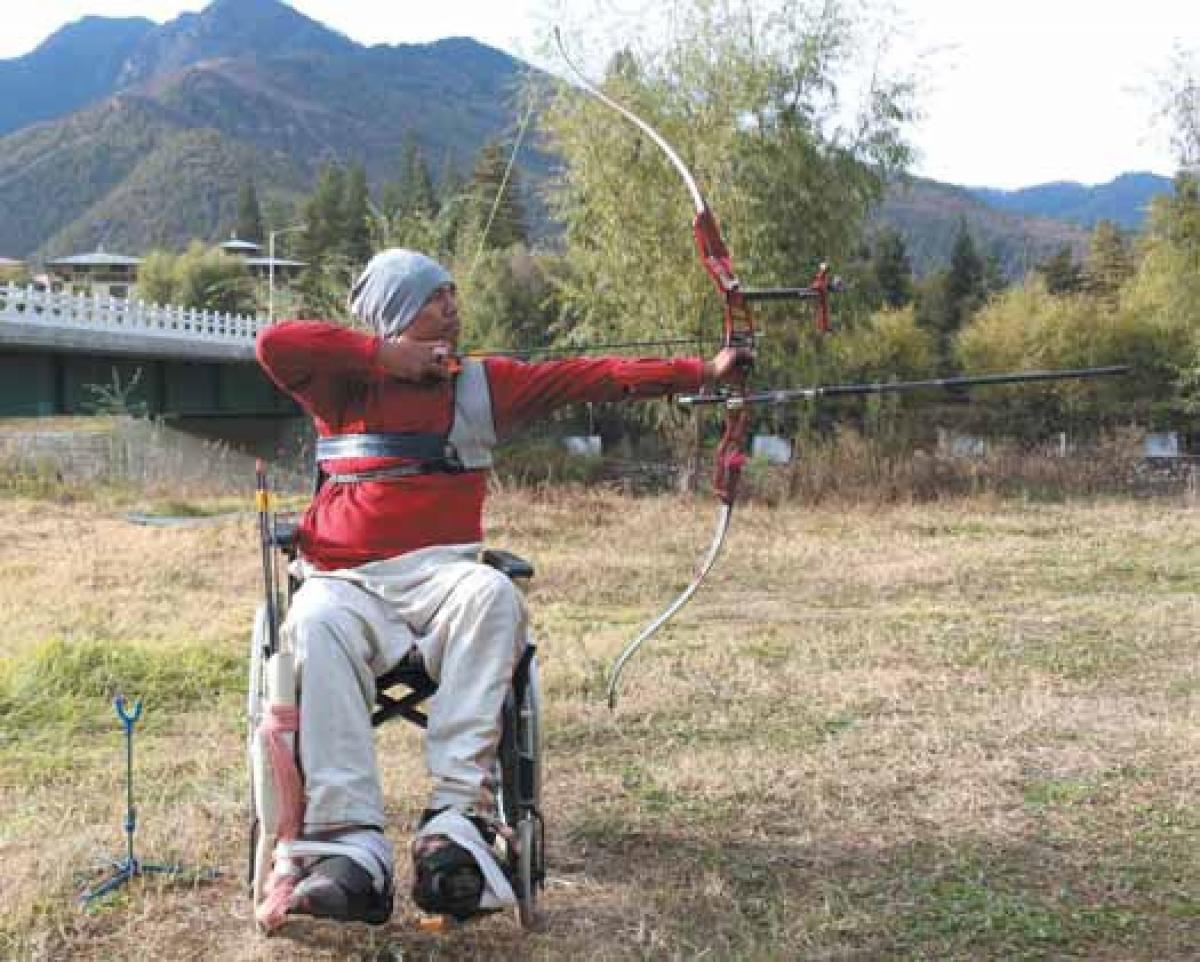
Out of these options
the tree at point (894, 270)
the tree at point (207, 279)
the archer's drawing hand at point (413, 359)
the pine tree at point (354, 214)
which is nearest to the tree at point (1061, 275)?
the tree at point (894, 270)

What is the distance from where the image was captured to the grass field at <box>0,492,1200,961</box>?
3.04 metres

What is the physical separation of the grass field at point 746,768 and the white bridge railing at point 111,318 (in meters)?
10.0

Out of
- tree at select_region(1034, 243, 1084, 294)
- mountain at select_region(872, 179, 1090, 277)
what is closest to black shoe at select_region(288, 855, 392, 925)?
tree at select_region(1034, 243, 1084, 294)

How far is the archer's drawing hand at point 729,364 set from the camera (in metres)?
3.36

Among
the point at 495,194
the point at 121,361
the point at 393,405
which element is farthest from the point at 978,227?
the point at 393,405

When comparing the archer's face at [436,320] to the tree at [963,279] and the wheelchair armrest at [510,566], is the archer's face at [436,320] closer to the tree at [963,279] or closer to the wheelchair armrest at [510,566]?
the wheelchair armrest at [510,566]

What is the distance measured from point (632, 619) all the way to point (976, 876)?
12.3 ft

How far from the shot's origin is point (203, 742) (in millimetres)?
4684

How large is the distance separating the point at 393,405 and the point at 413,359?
0.14m

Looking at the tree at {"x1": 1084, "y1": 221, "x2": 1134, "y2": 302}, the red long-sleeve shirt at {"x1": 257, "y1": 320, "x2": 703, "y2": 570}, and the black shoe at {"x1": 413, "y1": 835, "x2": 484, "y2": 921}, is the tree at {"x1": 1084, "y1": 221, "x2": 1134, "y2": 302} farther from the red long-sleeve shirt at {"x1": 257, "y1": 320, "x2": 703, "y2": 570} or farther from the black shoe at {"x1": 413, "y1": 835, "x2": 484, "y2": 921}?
the black shoe at {"x1": 413, "y1": 835, "x2": 484, "y2": 921}

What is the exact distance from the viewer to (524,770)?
304 cm

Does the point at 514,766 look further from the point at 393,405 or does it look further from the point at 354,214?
the point at 354,214

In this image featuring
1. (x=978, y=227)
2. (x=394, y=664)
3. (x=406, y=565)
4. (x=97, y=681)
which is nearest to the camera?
(x=394, y=664)

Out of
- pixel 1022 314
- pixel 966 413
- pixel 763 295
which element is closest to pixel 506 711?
pixel 763 295
